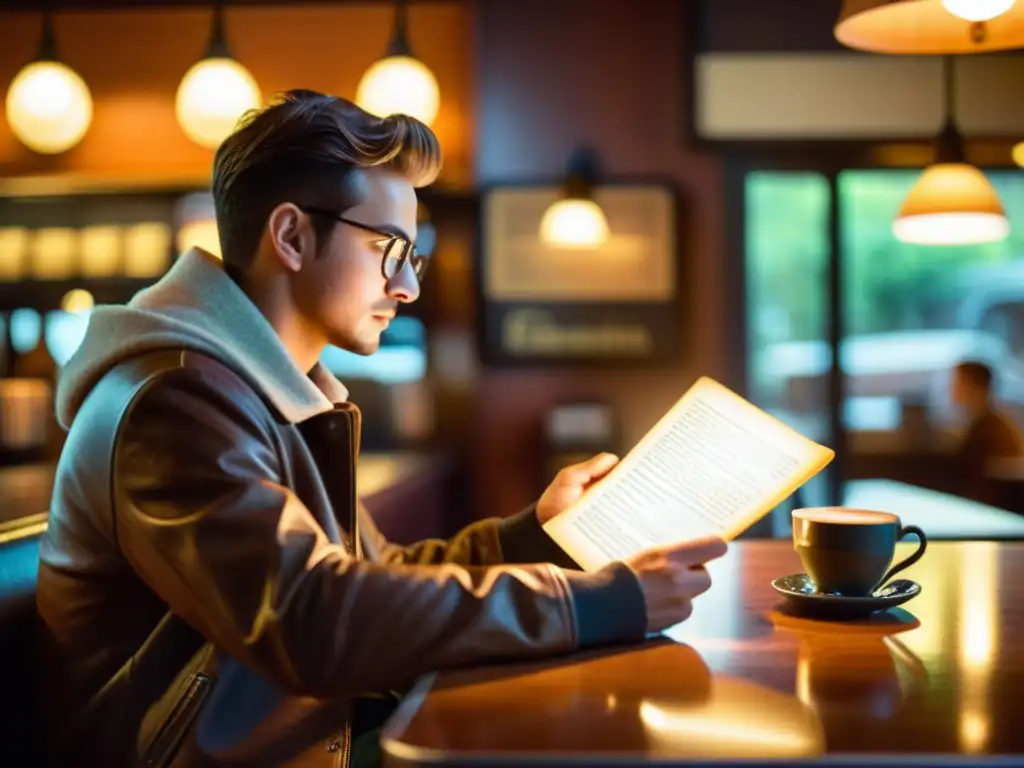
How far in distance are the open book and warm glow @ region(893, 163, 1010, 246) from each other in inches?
88.2

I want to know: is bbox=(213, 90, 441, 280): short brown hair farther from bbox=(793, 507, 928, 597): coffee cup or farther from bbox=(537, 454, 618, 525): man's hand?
bbox=(793, 507, 928, 597): coffee cup

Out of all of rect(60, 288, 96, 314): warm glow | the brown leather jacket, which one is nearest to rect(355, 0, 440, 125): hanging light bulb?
rect(60, 288, 96, 314): warm glow

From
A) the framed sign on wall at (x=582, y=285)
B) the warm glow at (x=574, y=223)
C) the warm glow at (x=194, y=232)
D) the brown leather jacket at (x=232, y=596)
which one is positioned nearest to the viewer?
the brown leather jacket at (x=232, y=596)

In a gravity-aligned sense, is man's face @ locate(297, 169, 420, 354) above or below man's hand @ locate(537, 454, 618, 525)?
above

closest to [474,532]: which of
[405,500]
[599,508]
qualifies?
[599,508]

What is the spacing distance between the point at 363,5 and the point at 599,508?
13.7ft

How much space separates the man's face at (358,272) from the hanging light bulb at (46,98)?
311 centimetres

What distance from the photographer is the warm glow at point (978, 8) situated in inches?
68.7

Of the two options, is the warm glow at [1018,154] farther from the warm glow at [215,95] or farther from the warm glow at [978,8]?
the warm glow at [978,8]

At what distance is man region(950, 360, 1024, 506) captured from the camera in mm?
4695

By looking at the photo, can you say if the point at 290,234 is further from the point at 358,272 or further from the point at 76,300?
the point at 76,300

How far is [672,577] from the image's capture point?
3.74 ft

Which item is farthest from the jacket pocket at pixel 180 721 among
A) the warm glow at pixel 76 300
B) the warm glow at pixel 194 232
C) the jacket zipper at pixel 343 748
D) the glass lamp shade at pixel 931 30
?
the warm glow at pixel 76 300

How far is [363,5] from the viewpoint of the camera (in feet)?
16.4
